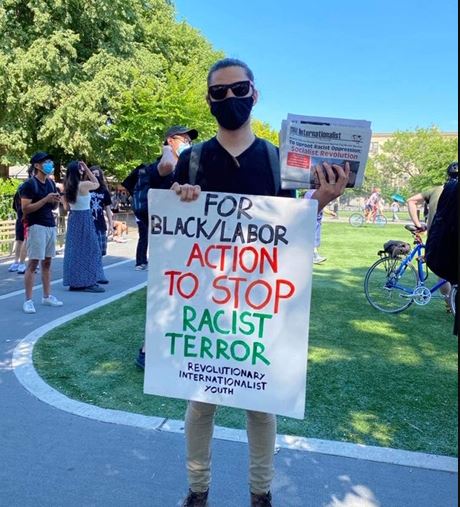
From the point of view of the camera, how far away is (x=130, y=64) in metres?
23.4

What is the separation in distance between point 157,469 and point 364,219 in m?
26.0

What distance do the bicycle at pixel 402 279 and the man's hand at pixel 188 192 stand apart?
16.7 feet

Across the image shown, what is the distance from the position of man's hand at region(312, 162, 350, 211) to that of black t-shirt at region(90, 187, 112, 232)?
6.87 meters

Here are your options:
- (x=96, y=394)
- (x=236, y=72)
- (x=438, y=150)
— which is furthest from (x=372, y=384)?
(x=438, y=150)

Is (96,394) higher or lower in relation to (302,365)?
lower

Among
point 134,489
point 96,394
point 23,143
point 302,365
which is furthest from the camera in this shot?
point 23,143

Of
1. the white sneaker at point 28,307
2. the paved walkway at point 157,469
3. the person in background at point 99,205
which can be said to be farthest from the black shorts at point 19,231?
the paved walkway at point 157,469

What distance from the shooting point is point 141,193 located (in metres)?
4.28

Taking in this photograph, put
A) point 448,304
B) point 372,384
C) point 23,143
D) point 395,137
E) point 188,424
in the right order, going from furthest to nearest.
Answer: point 395,137
point 23,143
point 448,304
point 372,384
point 188,424

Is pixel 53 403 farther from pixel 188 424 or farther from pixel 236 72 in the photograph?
pixel 236 72

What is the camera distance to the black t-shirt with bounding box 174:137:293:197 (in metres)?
2.39

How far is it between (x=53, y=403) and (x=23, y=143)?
21057 mm

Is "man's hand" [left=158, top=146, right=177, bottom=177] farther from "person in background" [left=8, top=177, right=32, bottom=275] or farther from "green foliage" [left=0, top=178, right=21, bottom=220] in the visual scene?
"green foliage" [left=0, top=178, right=21, bottom=220]

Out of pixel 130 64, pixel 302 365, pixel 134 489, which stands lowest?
pixel 134 489
